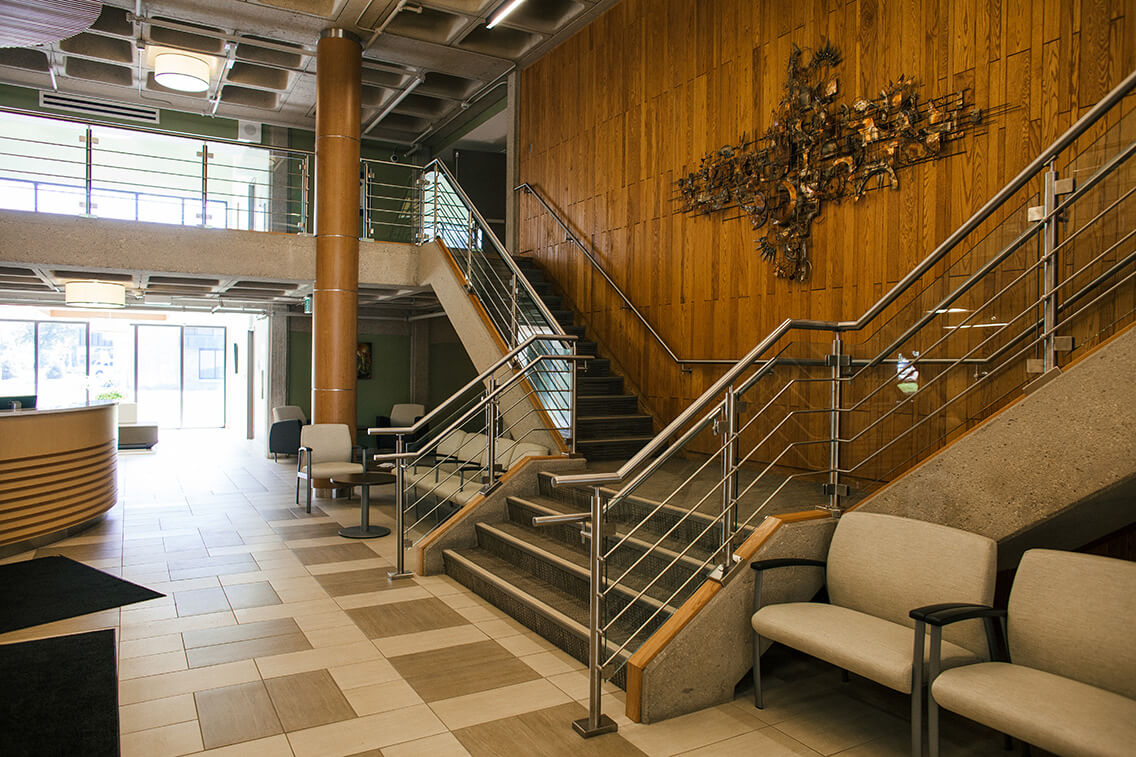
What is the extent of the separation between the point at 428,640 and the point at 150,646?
148 centimetres

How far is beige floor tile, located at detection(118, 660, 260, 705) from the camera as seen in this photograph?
360 centimetres

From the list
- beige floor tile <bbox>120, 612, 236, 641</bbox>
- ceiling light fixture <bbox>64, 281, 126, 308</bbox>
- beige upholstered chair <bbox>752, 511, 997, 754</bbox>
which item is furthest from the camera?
ceiling light fixture <bbox>64, 281, 126, 308</bbox>

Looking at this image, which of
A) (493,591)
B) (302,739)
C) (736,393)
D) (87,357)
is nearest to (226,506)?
(493,591)

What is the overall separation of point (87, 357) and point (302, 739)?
665 inches

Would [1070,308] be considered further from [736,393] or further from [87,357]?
[87,357]

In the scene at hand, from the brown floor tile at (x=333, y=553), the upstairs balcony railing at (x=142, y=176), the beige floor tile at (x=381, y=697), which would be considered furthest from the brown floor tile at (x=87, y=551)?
the upstairs balcony railing at (x=142, y=176)

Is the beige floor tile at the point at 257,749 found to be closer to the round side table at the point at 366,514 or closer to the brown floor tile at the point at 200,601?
the brown floor tile at the point at 200,601

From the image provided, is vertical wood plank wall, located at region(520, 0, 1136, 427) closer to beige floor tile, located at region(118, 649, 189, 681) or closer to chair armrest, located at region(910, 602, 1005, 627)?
chair armrest, located at region(910, 602, 1005, 627)

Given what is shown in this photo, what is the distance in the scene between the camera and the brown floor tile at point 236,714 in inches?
126

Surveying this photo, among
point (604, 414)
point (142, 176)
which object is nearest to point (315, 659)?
point (604, 414)

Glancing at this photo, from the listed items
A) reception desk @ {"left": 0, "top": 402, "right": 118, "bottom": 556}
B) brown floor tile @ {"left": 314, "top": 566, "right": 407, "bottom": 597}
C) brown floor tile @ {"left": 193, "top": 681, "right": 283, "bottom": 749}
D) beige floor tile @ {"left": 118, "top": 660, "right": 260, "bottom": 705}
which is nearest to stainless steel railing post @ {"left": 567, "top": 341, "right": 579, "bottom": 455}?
brown floor tile @ {"left": 314, "top": 566, "right": 407, "bottom": 597}

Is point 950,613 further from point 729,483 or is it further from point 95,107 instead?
point 95,107

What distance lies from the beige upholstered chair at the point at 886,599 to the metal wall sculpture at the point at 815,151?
2605 mm

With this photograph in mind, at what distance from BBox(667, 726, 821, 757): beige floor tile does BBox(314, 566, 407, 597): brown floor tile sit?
9.55ft
